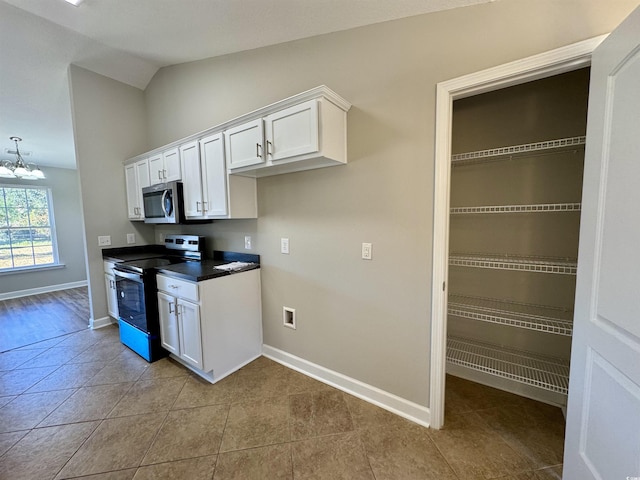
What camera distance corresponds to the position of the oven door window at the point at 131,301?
2447mm

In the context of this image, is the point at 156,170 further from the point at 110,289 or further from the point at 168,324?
the point at 168,324

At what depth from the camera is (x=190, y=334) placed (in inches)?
83.4

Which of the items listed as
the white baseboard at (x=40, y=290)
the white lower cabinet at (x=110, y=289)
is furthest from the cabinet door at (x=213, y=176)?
the white baseboard at (x=40, y=290)

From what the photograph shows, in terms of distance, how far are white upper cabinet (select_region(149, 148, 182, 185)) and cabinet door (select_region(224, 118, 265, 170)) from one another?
88cm

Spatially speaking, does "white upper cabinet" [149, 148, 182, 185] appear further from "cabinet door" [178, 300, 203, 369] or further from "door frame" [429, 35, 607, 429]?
"door frame" [429, 35, 607, 429]

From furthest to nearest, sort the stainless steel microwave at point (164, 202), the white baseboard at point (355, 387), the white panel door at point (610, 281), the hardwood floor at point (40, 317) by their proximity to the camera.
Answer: the hardwood floor at point (40, 317), the stainless steel microwave at point (164, 202), the white baseboard at point (355, 387), the white panel door at point (610, 281)

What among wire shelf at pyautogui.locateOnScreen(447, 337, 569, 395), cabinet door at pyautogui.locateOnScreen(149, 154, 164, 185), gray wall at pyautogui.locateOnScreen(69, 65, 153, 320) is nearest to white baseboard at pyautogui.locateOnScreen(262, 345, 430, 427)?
wire shelf at pyautogui.locateOnScreen(447, 337, 569, 395)

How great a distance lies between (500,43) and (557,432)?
2306 millimetres

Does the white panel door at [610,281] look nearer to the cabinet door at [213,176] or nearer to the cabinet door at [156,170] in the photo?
the cabinet door at [213,176]

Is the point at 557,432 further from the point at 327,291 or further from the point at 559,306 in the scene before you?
the point at 327,291

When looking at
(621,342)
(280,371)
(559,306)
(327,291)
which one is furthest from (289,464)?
(559,306)

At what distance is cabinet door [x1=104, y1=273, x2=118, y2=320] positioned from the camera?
3068 millimetres

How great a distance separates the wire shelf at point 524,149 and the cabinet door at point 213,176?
1.93m

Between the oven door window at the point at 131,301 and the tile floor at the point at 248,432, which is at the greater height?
the oven door window at the point at 131,301
